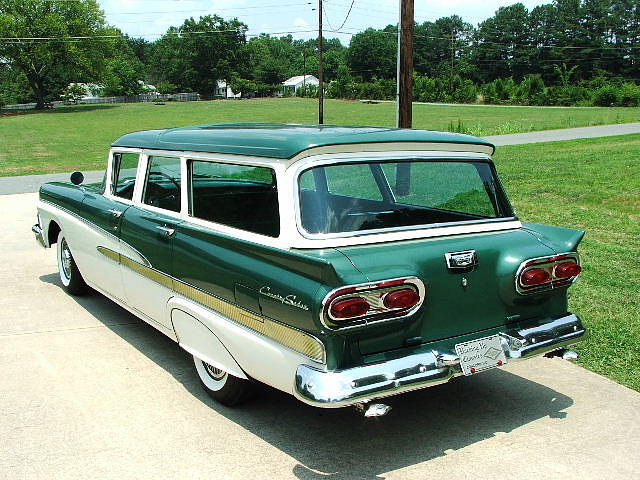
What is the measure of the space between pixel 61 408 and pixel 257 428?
125 cm

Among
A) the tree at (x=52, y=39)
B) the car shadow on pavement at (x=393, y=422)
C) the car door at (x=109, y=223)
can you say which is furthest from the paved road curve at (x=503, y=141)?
the tree at (x=52, y=39)

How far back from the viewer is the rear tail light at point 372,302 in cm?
294

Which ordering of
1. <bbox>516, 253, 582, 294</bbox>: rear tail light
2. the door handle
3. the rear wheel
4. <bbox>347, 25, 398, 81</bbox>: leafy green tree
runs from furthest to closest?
<bbox>347, 25, 398, 81</bbox>: leafy green tree
the rear wheel
the door handle
<bbox>516, 253, 582, 294</bbox>: rear tail light

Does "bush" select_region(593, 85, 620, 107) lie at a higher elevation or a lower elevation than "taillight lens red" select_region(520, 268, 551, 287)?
higher

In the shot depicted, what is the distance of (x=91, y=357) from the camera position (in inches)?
189

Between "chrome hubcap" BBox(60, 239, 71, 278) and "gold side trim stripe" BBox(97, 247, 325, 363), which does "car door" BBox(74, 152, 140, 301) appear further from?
"chrome hubcap" BBox(60, 239, 71, 278)

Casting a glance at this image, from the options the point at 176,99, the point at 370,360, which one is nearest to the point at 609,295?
the point at 370,360

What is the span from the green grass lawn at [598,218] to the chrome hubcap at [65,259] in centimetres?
461

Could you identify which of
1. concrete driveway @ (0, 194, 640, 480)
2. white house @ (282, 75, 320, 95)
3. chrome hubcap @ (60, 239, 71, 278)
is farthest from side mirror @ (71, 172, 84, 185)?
white house @ (282, 75, 320, 95)

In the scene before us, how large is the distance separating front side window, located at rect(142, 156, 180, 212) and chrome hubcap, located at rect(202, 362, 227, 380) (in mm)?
1031

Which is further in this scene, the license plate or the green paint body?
the license plate

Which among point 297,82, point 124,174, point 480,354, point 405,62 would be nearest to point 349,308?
point 480,354

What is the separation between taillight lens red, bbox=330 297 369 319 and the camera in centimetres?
294

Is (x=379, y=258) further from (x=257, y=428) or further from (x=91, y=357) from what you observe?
(x=91, y=357)
